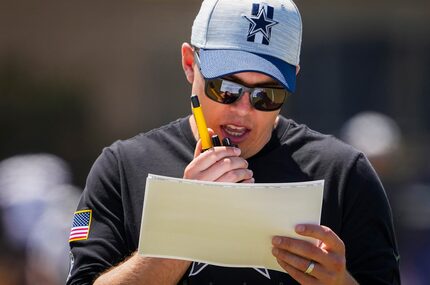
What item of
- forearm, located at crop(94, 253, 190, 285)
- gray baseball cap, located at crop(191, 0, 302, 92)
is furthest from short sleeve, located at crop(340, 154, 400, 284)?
forearm, located at crop(94, 253, 190, 285)

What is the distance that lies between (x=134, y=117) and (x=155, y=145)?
27.5 ft

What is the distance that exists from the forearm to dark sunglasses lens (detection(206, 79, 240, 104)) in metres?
0.49

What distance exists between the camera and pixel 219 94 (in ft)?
10.1

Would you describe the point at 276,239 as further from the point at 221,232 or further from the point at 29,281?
the point at 29,281

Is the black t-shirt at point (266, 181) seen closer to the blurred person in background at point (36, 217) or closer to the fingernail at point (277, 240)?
the fingernail at point (277, 240)

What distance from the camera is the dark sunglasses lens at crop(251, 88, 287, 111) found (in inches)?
120

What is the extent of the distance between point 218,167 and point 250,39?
19.4 inches

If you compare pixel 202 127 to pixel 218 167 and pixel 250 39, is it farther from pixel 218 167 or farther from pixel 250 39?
pixel 250 39

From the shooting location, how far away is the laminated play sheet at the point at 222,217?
2.72 metres

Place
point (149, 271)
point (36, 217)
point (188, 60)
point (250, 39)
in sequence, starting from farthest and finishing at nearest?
point (36, 217) → point (188, 60) → point (250, 39) → point (149, 271)

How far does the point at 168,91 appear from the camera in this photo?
37.5 ft

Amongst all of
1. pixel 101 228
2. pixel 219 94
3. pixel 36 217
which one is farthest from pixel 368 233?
pixel 36 217

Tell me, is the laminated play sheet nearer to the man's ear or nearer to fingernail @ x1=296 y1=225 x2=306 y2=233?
fingernail @ x1=296 y1=225 x2=306 y2=233

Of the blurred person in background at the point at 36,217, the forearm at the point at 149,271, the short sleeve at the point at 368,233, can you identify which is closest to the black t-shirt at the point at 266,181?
the short sleeve at the point at 368,233
